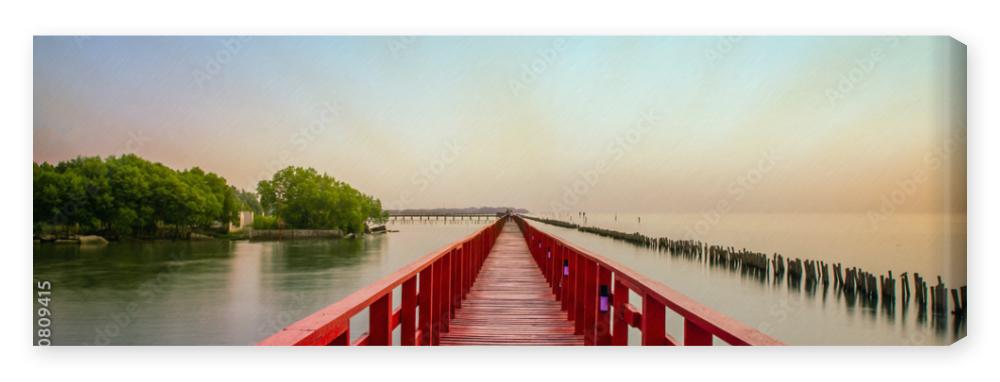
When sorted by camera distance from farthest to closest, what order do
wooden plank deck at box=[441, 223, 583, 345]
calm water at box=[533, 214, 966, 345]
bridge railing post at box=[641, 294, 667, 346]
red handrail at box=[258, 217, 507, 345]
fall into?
calm water at box=[533, 214, 966, 345], wooden plank deck at box=[441, 223, 583, 345], bridge railing post at box=[641, 294, 667, 346], red handrail at box=[258, 217, 507, 345]

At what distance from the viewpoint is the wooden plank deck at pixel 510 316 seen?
3.78 meters

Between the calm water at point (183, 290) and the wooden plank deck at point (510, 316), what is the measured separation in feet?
8.18

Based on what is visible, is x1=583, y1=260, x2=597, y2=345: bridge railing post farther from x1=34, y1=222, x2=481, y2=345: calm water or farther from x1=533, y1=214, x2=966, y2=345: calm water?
x1=34, y1=222, x2=481, y2=345: calm water

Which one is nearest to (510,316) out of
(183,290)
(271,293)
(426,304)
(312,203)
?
(426,304)

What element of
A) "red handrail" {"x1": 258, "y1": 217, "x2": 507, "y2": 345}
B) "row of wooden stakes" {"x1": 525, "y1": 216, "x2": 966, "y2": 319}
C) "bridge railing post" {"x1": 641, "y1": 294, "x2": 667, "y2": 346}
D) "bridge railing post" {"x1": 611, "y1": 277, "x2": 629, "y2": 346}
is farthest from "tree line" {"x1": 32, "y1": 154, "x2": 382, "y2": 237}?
"row of wooden stakes" {"x1": 525, "y1": 216, "x2": 966, "y2": 319}

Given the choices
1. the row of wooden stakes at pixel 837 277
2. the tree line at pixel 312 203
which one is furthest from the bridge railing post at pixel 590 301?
the tree line at pixel 312 203

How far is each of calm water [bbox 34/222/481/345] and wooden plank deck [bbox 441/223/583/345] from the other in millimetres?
2495

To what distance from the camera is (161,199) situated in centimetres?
1816

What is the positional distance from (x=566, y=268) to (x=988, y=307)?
2.76 meters

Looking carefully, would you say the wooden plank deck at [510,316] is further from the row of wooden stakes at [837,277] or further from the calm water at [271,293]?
the row of wooden stakes at [837,277]

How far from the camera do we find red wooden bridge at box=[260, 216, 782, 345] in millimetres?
1528

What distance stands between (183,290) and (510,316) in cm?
1461

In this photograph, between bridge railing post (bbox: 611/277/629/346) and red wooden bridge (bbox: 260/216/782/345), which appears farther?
bridge railing post (bbox: 611/277/629/346)

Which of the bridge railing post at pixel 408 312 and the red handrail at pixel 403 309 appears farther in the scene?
the bridge railing post at pixel 408 312
